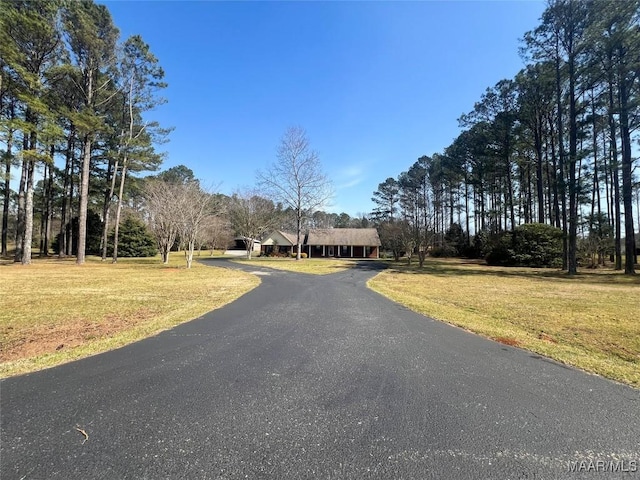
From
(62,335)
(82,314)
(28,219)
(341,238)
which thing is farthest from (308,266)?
(341,238)

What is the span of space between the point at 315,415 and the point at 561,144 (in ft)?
88.0

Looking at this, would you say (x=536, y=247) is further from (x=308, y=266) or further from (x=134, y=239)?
(x=134, y=239)

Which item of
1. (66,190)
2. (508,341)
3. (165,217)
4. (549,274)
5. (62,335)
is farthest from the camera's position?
(66,190)

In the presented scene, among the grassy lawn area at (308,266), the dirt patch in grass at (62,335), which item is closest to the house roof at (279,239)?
the grassy lawn area at (308,266)

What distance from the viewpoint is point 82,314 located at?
7199mm

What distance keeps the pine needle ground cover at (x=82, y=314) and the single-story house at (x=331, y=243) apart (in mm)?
36658

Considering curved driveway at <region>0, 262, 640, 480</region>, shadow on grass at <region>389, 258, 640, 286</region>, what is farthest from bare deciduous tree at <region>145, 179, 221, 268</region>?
curved driveway at <region>0, 262, 640, 480</region>

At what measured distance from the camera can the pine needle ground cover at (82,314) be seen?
188 inches

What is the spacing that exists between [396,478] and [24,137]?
2680cm

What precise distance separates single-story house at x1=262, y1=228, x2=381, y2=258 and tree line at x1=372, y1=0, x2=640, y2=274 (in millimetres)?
9899

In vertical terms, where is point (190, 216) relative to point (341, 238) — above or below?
above

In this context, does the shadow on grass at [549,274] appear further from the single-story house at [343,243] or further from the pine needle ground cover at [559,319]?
the single-story house at [343,243]

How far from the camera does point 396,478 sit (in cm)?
213

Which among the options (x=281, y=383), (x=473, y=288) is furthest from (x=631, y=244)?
(x=281, y=383)
